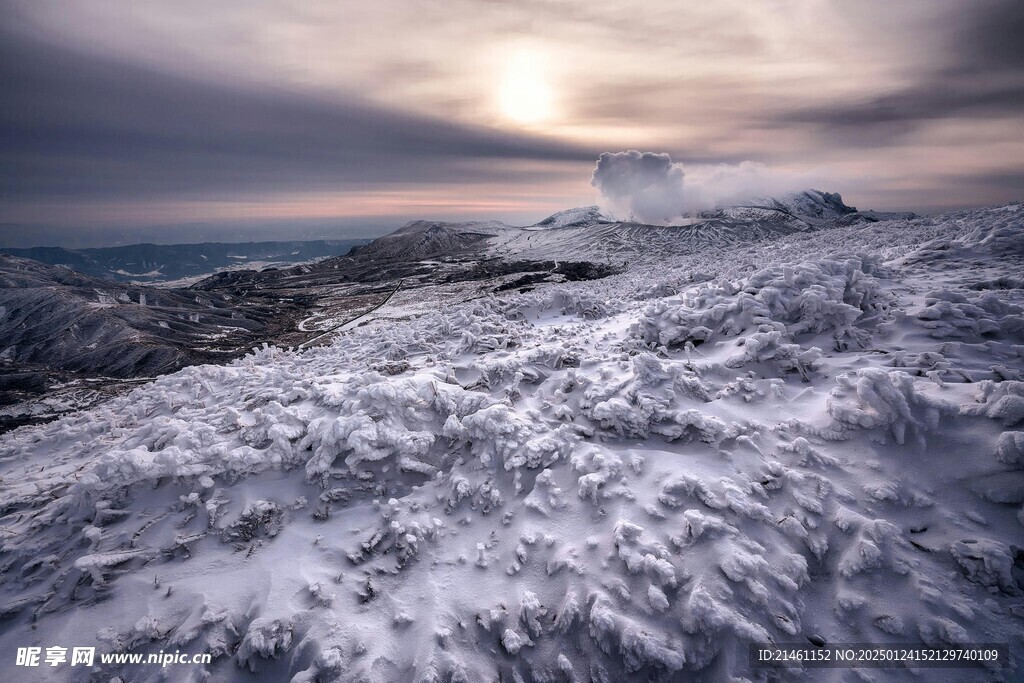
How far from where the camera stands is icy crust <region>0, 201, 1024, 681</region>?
18.6 ft

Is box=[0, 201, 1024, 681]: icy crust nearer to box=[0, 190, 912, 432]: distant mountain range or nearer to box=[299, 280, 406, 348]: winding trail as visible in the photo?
box=[299, 280, 406, 348]: winding trail

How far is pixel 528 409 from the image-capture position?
33.4ft

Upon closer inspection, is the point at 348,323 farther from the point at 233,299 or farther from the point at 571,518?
the point at 571,518

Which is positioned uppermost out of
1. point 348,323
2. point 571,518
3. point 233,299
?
point 571,518

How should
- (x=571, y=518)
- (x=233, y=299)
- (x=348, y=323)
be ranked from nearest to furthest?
1. (x=571, y=518)
2. (x=348, y=323)
3. (x=233, y=299)

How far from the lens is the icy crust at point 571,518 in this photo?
5.66 meters

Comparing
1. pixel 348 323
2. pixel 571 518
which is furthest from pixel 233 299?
pixel 571 518

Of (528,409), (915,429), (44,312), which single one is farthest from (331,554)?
(44,312)

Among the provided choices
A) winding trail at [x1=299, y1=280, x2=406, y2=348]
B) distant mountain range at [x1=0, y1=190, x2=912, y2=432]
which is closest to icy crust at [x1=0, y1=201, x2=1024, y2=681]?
winding trail at [x1=299, y1=280, x2=406, y2=348]

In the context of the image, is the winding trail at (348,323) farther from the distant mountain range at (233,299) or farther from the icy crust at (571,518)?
the icy crust at (571,518)

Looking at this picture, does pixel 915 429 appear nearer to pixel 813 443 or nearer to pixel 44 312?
pixel 813 443

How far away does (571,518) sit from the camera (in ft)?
24.2

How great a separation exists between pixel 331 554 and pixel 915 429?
431 inches

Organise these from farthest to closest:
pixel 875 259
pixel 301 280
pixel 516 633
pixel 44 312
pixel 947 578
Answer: pixel 301 280
pixel 44 312
pixel 875 259
pixel 516 633
pixel 947 578
